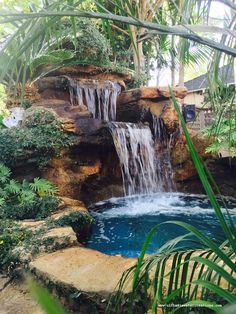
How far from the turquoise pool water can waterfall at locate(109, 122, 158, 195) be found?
1.38 feet

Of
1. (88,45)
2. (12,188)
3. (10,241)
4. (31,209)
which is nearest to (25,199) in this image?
(31,209)

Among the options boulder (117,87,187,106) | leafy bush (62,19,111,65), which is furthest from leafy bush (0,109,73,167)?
leafy bush (62,19,111,65)

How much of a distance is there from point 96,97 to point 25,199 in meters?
5.82

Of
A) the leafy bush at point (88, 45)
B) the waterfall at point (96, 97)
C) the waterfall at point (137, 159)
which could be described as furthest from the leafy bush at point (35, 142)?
the leafy bush at point (88, 45)

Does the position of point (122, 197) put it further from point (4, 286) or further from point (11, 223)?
point (4, 286)

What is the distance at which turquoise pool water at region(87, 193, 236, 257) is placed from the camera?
5.20 meters

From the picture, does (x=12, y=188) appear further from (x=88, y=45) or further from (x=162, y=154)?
(x=88, y=45)

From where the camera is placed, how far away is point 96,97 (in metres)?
10.1

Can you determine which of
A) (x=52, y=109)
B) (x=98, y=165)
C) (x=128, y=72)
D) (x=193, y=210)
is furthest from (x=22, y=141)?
(x=128, y=72)

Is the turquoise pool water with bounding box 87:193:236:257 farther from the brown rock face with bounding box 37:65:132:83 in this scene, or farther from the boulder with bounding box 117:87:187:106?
the brown rock face with bounding box 37:65:132:83

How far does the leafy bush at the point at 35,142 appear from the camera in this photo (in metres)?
6.65

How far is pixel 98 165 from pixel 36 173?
74.3 inches

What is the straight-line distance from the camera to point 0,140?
6719mm

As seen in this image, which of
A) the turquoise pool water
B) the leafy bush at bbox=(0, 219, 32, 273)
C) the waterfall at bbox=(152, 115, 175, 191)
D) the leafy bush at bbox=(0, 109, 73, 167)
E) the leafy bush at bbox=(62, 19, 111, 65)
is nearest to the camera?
the leafy bush at bbox=(0, 219, 32, 273)
